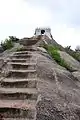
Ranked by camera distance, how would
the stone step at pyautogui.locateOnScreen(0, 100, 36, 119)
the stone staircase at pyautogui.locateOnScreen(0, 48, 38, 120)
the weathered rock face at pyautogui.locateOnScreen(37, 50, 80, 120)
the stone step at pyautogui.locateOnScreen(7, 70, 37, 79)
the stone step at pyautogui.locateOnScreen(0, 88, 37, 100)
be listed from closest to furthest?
the weathered rock face at pyautogui.locateOnScreen(37, 50, 80, 120) → the stone step at pyautogui.locateOnScreen(0, 100, 36, 119) → the stone staircase at pyautogui.locateOnScreen(0, 48, 38, 120) → the stone step at pyautogui.locateOnScreen(0, 88, 37, 100) → the stone step at pyautogui.locateOnScreen(7, 70, 37, 79)

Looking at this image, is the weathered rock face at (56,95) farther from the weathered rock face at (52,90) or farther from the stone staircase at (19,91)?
the stone staircase at (19,91)

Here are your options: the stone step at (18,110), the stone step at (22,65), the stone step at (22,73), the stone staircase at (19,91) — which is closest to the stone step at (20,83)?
the stone staircase at (19,91)

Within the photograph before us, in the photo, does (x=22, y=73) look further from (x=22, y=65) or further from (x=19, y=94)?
(x=19, y=94)

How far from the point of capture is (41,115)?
25.3 feet

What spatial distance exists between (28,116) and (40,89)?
53.4 inches

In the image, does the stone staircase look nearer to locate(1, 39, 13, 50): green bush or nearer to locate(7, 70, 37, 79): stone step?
locate(7, 70, 37, 79): stone step

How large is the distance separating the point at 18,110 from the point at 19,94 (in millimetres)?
1246

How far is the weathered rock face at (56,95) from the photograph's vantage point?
7980 millimetres

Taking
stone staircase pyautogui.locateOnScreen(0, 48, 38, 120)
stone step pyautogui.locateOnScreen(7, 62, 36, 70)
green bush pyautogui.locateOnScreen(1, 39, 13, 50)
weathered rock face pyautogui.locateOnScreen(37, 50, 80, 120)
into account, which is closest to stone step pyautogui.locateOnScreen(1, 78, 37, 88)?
stone staircase pyautogui.locateOnScreen(0, 48, 38, 120)

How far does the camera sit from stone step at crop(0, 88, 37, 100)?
9.35 metres

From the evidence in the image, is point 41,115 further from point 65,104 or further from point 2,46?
point 2,46

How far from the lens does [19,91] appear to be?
9805 millimetres

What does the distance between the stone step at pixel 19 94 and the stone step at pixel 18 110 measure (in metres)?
0.46

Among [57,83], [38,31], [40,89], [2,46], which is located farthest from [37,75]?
[38,31]
